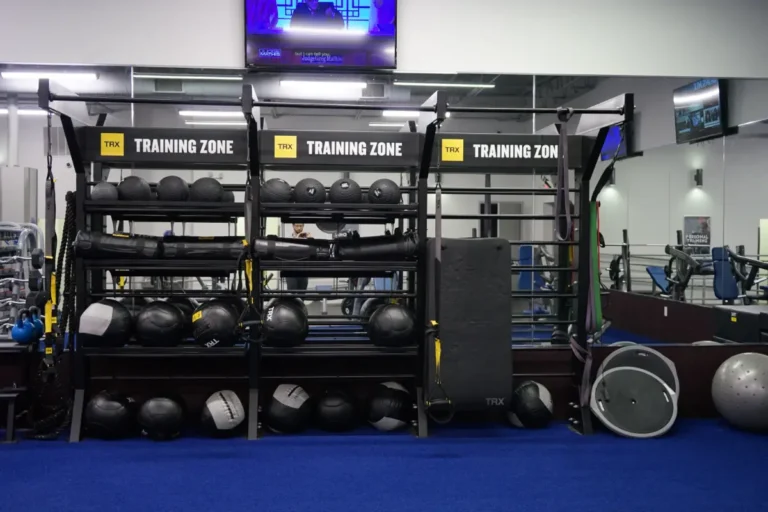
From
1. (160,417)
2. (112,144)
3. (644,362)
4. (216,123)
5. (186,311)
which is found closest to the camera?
(160,417)

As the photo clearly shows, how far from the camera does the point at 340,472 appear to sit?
3.57 metres

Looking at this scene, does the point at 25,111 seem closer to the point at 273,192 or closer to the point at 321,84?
the point at 321,84

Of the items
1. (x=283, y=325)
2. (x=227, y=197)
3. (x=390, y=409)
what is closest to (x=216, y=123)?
(x=227, y=197)

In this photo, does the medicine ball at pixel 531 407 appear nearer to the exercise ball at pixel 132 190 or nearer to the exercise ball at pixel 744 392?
the exercise ball at pixel 744 392

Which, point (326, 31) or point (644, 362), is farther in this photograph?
point (326, 31)

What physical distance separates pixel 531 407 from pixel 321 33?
146 inches

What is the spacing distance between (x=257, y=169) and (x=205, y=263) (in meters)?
0.80

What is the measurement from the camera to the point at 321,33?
17.2ft

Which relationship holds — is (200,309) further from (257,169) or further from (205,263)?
(257,169)

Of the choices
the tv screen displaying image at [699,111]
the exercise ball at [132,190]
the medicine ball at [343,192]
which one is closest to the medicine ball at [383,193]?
the medicine ball at [343,192]

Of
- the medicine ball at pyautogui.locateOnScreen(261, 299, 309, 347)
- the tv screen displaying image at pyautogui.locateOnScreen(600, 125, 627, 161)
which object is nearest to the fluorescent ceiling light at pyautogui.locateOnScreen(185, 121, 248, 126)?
the medicine ball at pyautogui.locateOnScreen(261, 299, 309, 347)

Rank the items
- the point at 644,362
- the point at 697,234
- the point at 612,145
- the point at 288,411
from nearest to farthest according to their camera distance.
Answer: the point at 288,411
the point at 644,362
the point at 612,145
the point at 697,234

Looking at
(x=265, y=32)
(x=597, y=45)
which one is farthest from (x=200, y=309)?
(x=597, y=45)

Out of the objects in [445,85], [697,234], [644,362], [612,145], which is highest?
[445,85]
